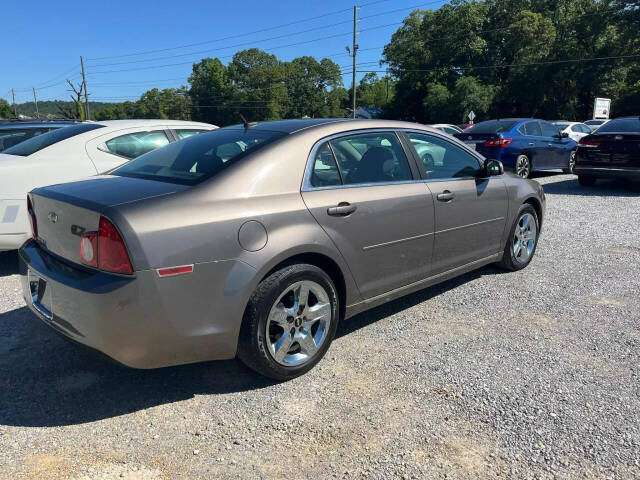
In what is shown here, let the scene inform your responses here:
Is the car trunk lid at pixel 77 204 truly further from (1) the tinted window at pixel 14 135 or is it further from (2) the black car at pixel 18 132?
A: (1) the tinted window at pixel 14 135

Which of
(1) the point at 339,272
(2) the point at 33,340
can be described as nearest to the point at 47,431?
(2) the point at 33,340

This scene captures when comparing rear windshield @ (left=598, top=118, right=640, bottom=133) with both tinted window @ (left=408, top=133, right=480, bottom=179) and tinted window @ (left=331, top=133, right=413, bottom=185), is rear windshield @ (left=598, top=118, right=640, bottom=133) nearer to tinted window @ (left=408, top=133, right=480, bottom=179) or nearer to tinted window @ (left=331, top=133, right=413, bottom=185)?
tinted window @ (left=408, top=133, right=480, bottom=179)

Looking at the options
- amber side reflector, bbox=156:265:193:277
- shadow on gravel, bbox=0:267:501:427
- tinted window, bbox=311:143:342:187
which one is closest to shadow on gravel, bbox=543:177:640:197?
tinted window, bbox=311:143:342:187

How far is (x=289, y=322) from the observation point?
118 inches

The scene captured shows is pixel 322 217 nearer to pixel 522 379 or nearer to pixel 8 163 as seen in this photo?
pixel 522 379

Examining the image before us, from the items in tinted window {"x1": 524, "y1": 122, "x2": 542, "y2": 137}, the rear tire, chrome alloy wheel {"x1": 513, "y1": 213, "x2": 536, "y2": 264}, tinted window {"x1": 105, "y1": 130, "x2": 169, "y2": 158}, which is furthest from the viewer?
tinted window {"x1": 524, "y1": 122, "x2": 542, "y2": 137}

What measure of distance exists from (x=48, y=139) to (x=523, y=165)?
977cm

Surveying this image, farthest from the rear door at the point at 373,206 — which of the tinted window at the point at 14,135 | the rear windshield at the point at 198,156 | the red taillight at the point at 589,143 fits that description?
the red taillight at the point at 589,143

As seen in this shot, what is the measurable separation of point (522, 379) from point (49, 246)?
9.53 feet

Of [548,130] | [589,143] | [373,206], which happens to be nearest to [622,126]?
[589,143]

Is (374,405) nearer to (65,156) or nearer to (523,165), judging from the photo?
(65,156)

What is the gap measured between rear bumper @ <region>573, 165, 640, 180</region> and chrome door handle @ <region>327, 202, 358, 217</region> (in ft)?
28.3

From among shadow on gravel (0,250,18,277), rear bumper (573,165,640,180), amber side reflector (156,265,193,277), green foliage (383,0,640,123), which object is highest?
green foliage (383,0,640,123)

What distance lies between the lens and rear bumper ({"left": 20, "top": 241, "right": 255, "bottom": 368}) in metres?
2.45
